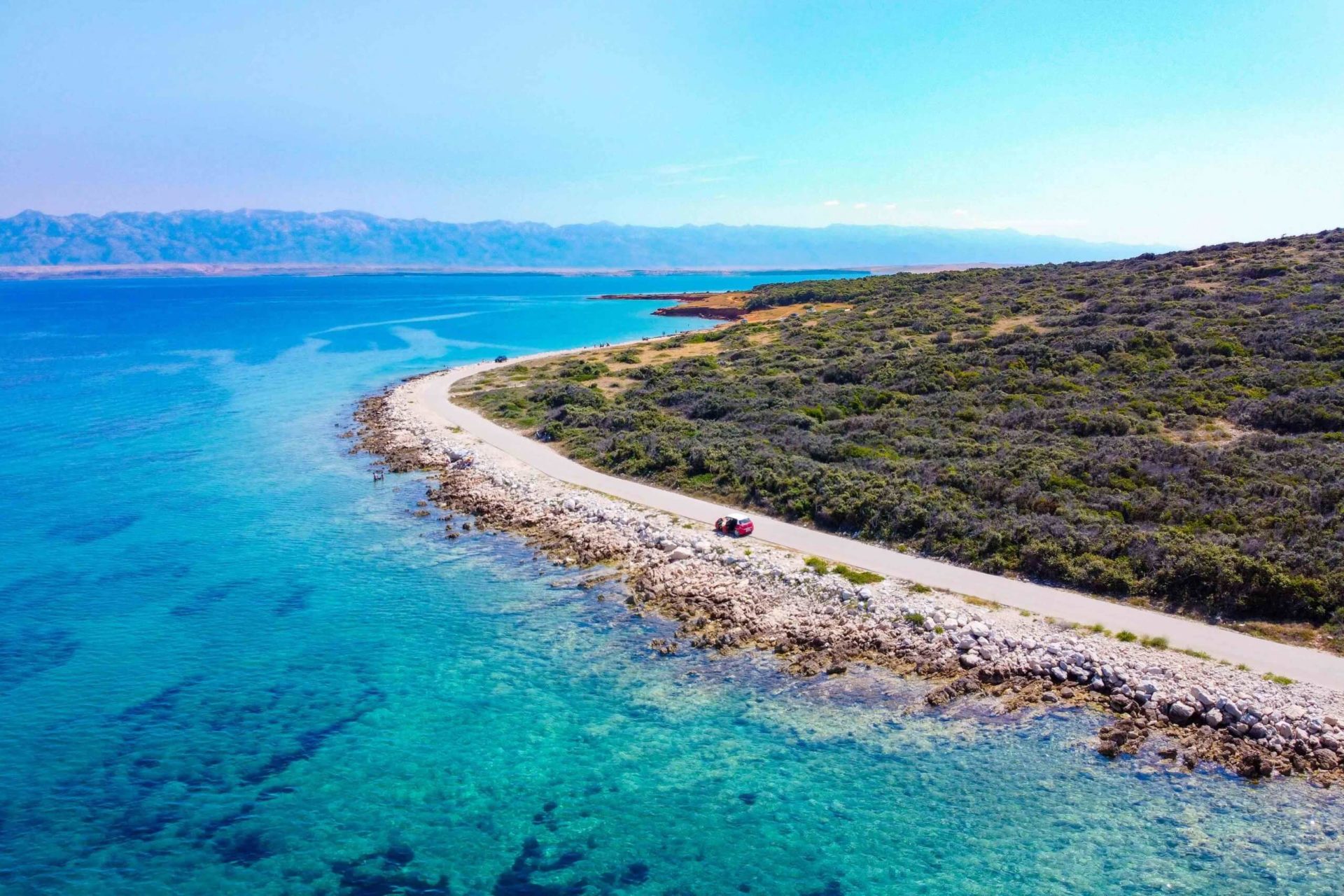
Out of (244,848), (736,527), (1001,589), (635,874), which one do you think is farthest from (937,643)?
(244,848)

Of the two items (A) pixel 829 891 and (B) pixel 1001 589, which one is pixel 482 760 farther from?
(B) pixel 1001 589

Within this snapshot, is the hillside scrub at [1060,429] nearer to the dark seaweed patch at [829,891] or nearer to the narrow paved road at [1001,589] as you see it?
the narrow paved road at [1001,589]

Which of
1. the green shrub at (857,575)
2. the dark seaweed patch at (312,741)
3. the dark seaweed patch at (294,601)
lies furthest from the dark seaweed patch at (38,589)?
the green shrub at (857,575)

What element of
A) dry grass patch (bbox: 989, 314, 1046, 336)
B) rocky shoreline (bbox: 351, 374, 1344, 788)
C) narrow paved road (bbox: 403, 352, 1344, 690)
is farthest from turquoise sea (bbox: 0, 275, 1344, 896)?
dry grass patch (bbox: 989, 314, 1046, 336)

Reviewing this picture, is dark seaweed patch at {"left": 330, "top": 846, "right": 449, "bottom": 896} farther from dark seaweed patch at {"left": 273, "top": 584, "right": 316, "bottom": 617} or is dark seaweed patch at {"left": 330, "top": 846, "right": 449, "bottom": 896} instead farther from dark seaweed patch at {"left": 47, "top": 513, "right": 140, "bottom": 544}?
dark seaweed patch at {"left": 47, "top": 513, "right": 140, "bottom": 544}

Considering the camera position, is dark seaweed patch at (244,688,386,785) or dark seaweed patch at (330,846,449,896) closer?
dark seaweed patch at (330,846,449,896)

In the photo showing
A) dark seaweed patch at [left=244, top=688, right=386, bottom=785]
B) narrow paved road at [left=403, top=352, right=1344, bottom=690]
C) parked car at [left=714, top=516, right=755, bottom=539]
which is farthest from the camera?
parked car at [left=714, top=516, right=755, bottom=539]

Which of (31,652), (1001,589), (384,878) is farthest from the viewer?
(1001,589)
